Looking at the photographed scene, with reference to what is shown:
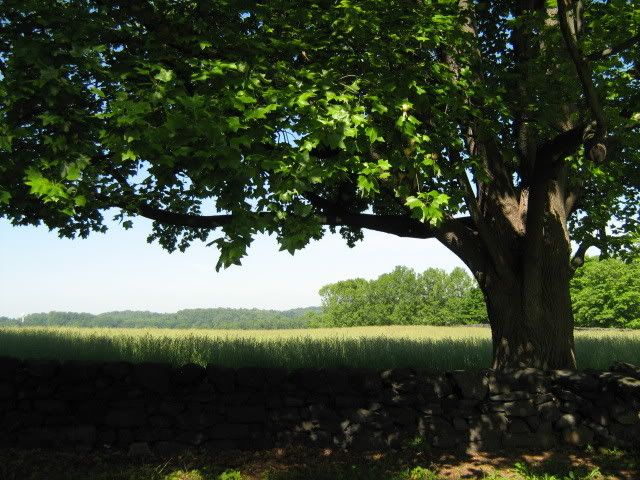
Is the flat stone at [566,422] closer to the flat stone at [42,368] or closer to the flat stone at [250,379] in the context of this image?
the flat stone at [250,379]

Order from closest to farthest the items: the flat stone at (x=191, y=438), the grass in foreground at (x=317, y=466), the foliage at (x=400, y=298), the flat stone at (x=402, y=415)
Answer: the grass in foreground at (x=317, y=466) < the flat stone at (x=191, y=438) < the flat stone at (x=402, y=415) < the foliage at (x=400, y=298)

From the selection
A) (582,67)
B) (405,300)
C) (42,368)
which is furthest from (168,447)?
(405,300)

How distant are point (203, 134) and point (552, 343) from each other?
8.13 metres

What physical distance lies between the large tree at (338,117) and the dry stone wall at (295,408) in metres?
1.13

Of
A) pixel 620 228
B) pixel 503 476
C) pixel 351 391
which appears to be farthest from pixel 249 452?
pixel 620 228

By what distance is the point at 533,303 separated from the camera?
10211 millimetres

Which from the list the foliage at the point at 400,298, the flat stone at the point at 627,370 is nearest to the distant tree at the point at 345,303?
the foliage at the point at 400,298

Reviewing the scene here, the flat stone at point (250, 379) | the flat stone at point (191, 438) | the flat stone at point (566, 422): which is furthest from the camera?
the flat stone at point (566, 422)

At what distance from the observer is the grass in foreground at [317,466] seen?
7543 millimetres

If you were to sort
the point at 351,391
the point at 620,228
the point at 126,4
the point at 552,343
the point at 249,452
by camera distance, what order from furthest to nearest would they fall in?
the point at 620,228, the point at 552,343, the point at 351,391, the point at 249,452, the point at 126,4

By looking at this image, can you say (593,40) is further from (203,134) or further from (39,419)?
(39,419)

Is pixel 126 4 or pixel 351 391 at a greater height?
pixel 126 4

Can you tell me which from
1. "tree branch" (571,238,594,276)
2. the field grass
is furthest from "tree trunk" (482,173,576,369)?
"tree branch" (571,238,594,276)

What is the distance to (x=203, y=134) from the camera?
17.6ft
